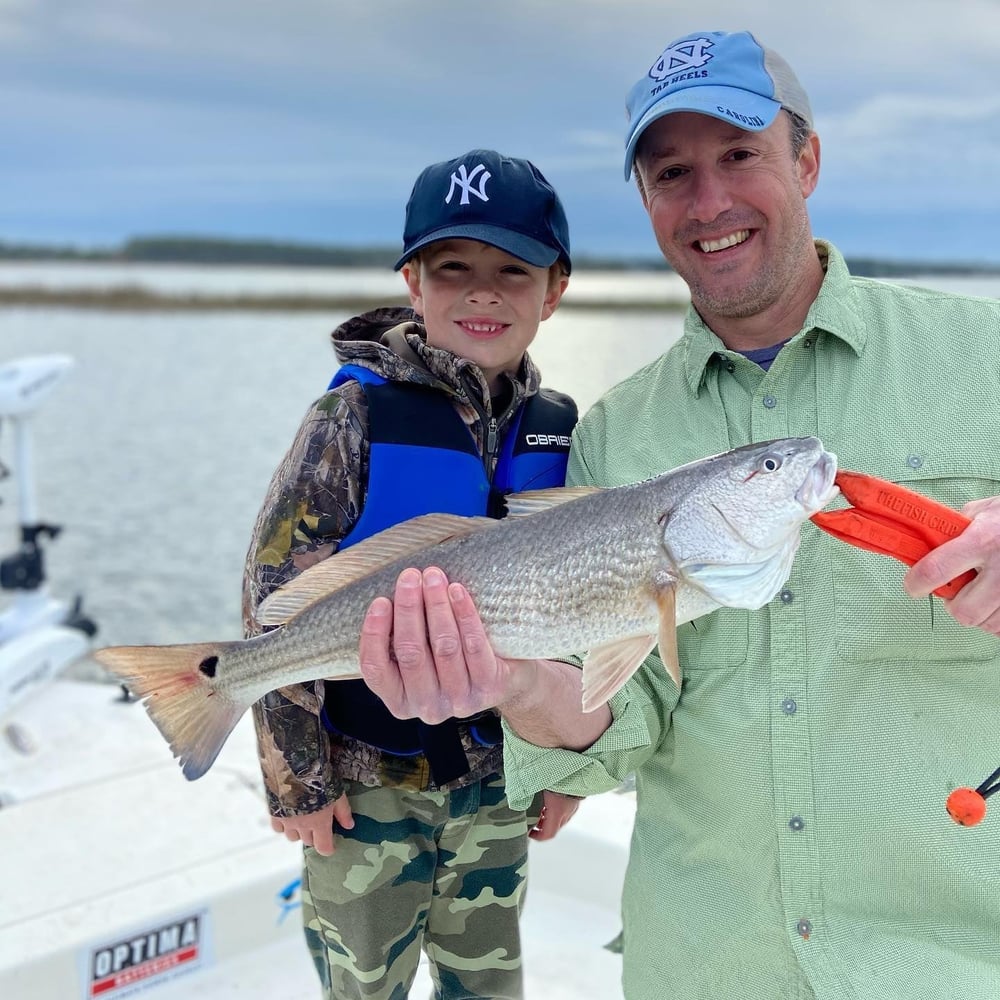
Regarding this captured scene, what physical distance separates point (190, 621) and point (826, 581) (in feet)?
36.1

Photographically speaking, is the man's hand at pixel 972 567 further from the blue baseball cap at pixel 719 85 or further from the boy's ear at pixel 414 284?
the boy's ear at pixel 414 284

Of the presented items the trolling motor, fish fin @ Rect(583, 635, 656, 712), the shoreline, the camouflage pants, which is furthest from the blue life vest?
the shoreline

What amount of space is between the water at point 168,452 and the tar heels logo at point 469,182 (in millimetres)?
3227

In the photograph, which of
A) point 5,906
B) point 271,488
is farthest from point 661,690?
point 5,906

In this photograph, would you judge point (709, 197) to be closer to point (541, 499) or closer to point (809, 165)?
point (809, 165)

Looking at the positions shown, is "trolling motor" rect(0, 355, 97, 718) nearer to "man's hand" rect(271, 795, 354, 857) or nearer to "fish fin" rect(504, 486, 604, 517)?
"man's hand" rect(271, 795, 354, 857)

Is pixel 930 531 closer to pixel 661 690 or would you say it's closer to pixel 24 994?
pixel 661 690

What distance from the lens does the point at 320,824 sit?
301 centimetres

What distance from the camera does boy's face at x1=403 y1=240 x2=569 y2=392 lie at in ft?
10.8

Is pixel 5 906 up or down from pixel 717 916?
down

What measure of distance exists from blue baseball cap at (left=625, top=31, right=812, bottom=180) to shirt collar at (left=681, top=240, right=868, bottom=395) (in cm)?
46

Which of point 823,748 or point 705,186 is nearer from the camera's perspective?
point 823,748

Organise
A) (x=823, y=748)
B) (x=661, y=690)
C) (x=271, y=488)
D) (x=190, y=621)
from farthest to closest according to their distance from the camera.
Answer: (x=190, y=621) < (x=271, y=488) < (x=661, y=690) < (x=823, y=748)

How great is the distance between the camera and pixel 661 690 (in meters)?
2.73
